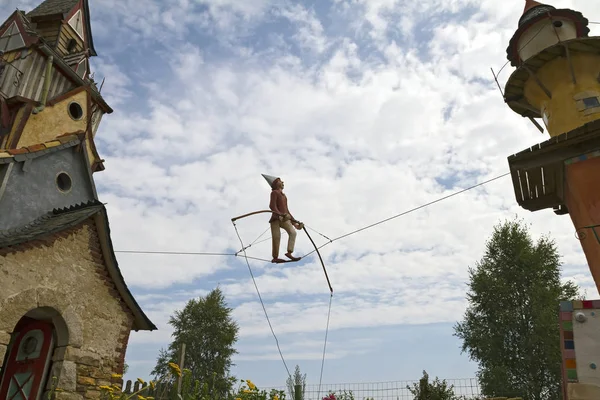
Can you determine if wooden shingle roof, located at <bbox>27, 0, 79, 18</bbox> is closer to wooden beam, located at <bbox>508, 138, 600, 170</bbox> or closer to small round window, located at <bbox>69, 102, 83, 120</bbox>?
small round window, located at <bbox>69, 102, 83, 120</bbox>

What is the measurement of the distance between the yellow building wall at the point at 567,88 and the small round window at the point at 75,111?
1389 cm

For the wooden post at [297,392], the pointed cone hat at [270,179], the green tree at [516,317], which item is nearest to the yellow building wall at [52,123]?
the pointed cone hat at [270,179]

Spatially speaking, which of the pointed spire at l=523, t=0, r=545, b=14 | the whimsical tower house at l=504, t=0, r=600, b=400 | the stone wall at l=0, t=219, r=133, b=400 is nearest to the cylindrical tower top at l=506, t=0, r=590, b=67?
the whimsical tower house at l=504, t=0, r=600, b=400

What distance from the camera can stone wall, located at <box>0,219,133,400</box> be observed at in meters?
8.15

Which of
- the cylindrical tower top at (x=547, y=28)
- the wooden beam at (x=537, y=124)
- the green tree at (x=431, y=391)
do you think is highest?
the cylindrical tower top at (x=547, y=28)

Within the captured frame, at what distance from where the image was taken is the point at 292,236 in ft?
22.8

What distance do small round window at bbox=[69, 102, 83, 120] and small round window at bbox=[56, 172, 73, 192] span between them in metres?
2.74

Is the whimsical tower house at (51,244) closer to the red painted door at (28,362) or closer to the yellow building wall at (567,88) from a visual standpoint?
the red painted door at (28,362)

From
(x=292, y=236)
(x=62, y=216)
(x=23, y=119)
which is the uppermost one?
(x=23, y=119)

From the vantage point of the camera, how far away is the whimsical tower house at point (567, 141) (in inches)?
215

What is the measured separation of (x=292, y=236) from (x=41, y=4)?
1692 centimetres

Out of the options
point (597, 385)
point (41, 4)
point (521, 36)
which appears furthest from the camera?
point (41, 4)

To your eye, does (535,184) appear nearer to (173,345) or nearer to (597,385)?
(597,385)

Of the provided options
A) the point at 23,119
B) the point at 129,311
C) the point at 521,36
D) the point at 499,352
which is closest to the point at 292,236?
the point at 129,311
